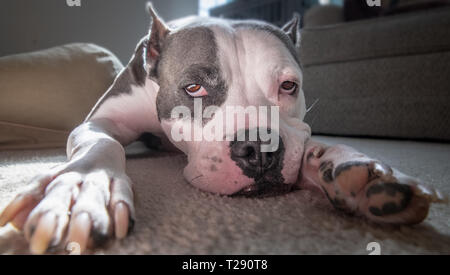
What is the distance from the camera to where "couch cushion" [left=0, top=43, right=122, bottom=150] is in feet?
5.37

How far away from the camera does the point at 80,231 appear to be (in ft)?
1.67

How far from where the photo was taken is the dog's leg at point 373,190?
57 cm

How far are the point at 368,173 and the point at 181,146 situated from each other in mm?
648

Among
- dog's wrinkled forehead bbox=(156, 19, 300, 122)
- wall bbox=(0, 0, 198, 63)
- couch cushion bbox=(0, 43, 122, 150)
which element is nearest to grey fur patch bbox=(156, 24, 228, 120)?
dog's wrinkled forehead bbox=(156, 19, 300, 122)

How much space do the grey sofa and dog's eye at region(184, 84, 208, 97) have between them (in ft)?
4.57

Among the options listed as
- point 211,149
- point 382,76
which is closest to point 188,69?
point 211,149

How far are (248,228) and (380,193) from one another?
0.26 meters

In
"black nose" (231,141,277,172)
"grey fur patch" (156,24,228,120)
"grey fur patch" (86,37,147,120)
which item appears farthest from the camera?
"grey fur patch" (86,37,147,120)

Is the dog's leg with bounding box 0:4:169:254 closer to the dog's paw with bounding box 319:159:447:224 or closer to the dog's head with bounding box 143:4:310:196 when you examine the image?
the dog's head with bounding box 143:4:310:196

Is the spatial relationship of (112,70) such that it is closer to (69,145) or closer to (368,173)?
(69,145)

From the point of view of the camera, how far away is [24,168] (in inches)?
45.6

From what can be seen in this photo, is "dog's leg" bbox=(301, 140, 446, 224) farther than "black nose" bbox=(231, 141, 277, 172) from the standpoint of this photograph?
No

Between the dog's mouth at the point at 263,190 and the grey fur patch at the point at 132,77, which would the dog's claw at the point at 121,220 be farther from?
the grey fur patch at the point at 132,77

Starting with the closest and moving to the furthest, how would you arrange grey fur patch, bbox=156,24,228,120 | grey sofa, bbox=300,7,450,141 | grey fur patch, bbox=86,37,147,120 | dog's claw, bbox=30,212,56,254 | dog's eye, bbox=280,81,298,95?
dog's claw, bbox=30,212,56,254
grey fur patch, bbox=156,24,228,120
dog's eye, bbox=280,81,298,95
grey fur patch, bbox=86,37,147,120
grey sofa, bbox=300,7,450,141
